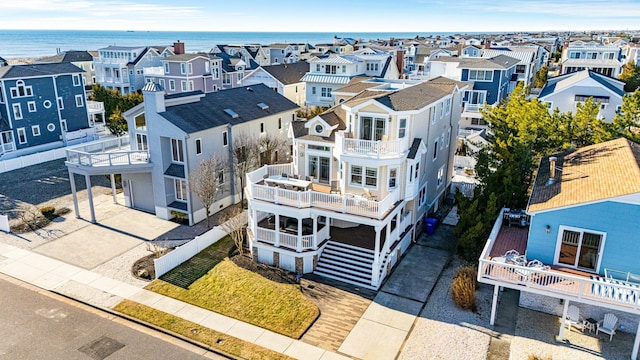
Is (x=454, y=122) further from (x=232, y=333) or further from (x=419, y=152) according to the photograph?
(x=232, y=333)

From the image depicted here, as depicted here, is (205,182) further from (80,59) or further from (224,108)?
(80,59)

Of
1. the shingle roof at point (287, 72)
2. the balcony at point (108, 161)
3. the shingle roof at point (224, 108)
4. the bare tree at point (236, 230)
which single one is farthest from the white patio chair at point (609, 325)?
the shingle roof at point (287, 72)

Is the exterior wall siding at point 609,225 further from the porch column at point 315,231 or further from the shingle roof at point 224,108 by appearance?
the shingle roof at point 224,108

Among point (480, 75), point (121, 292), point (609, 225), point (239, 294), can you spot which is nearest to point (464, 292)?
point (609, 225)

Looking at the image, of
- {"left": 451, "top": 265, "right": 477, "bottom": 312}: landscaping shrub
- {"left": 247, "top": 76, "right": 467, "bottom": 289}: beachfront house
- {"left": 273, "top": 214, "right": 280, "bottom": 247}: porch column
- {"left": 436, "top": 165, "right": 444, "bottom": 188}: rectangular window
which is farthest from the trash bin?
{"left": 273, "top": 214, "right": 280, "bottom": 247}: porch column

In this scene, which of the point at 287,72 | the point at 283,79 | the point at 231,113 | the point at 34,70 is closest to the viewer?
the point at 231,113

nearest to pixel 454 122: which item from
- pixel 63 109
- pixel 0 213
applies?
pixel 0 213

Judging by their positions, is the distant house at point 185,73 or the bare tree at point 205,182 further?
the distant house at point 185,73
